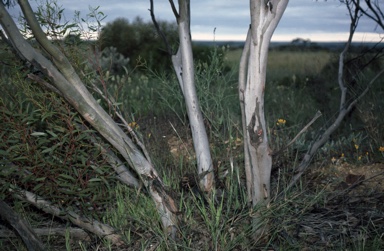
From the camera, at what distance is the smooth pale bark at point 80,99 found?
3.27m

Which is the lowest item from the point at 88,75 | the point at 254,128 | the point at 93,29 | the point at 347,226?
the point at 347,226

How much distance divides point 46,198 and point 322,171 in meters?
2.48

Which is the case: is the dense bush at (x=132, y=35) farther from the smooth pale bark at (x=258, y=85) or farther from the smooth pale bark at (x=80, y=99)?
the smooth pale bark at (x=258, y=85)

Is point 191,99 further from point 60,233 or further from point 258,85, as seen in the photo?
point 60,233

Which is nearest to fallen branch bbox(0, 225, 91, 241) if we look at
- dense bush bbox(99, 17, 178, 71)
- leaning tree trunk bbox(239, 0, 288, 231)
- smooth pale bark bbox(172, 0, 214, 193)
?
smooth pale bark bbox(172, 0, 214, 193)

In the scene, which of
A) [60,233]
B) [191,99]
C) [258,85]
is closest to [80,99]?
[191,99]

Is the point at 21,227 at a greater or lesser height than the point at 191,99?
lesser

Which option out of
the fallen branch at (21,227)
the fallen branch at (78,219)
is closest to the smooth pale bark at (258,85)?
the fallen branch at (78,219)

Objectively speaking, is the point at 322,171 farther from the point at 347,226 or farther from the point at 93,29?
the point at 93,29

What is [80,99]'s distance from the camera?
11.0 feet

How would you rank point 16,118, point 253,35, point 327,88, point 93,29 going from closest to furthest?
1. point 253,35
2. point 16,118
3. point 93,29
4. point 327,88

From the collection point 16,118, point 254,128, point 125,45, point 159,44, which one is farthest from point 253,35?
point 125,45

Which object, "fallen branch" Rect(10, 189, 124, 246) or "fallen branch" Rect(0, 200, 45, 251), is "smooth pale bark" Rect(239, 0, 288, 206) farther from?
"fallen branch" Rect(0, 200, 45, 251)

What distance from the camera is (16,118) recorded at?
3.64 meters
